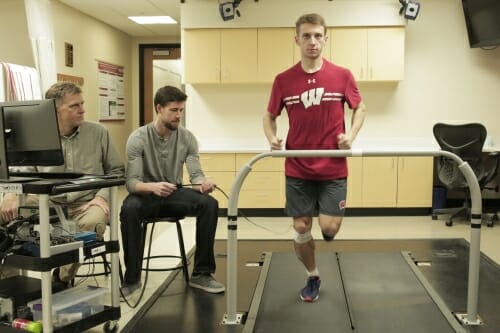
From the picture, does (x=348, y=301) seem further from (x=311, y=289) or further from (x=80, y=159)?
(x=80, y=159)

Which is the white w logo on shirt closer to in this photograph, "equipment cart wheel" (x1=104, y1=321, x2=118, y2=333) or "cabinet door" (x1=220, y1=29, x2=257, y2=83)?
"equipment cart wheel" (x1=104, y1=321, x2=118, y2=333)

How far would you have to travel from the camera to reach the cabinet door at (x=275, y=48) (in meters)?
5.66

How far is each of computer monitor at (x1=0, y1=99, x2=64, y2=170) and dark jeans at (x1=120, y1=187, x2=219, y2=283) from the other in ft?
2.25

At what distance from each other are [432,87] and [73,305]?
191 inches

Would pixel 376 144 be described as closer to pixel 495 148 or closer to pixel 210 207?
pixel 495 148

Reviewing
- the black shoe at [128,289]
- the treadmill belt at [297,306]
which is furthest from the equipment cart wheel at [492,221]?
the black shoe at [128,289]

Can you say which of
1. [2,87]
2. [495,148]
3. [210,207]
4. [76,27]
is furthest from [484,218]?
[76,27]

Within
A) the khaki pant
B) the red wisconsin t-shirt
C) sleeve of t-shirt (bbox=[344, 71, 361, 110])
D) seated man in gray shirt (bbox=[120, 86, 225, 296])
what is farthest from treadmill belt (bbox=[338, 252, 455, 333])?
the khaki pant

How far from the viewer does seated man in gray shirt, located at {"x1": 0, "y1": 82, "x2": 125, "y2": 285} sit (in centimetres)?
276

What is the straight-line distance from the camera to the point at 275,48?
5672 millimetres

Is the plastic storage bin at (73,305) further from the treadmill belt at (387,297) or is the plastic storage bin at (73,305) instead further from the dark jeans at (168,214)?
the treadmill belt at (387,297)

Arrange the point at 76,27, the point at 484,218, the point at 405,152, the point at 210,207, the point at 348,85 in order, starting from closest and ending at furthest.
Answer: the point at 405,152 → the point at 348,85 → the point at 210,207 → the point at 484,218 → the point at 76,27

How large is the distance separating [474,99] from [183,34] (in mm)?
3382

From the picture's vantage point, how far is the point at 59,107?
108 inches
